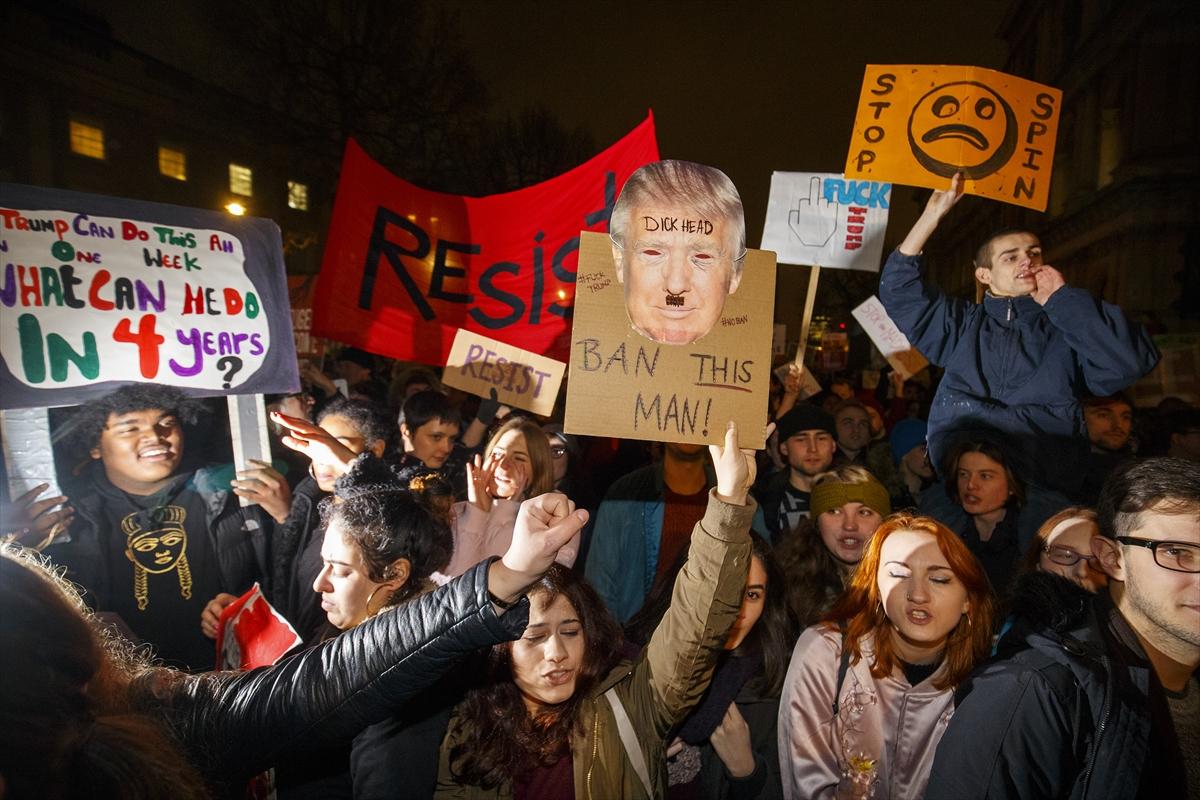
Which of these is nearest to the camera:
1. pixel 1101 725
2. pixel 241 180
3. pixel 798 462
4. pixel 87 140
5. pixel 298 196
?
pixel 1101 725

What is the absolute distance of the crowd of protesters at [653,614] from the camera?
157cm

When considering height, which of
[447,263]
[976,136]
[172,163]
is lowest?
[447,263]

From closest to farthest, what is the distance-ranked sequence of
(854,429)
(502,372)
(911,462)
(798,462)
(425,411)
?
(798,462)
(502,372)
(425,411)
(911,462)
(854,429)

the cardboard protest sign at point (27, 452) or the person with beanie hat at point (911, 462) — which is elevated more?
the cardboard protest sign at point (27, 452)

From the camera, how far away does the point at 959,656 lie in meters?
2.34

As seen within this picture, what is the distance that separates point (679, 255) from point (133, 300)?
2439 millimetres

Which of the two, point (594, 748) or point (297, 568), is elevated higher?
point (297, 568)

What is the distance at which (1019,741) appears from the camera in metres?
1.90

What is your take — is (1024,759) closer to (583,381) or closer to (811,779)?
(811,779)

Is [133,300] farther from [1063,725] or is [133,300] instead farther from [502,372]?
[1063,725]

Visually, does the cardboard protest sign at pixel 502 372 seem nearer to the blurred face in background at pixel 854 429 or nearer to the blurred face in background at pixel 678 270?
the blurred face in background at pixel 678 270

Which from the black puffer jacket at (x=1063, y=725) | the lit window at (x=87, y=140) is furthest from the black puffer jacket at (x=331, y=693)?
the lit window at (x=87, y=140)

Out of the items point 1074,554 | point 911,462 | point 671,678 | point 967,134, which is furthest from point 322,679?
point 911,462

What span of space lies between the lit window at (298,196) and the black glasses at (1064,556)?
38.3m
